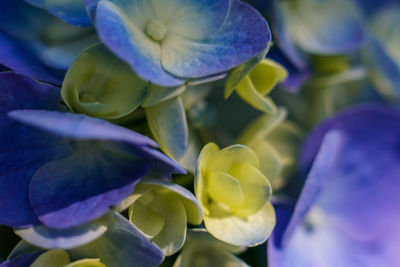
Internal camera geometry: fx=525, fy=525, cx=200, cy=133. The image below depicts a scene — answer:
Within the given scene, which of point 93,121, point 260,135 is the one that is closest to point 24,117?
point 93,121

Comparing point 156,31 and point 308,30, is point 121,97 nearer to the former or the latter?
point 156,31

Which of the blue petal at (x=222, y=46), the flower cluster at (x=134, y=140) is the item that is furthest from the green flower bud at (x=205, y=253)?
the blue petal at (x=222, y=46)

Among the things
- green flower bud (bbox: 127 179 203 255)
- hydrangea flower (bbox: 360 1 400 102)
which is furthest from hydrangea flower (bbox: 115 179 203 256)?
hydrangea flower (bbox: 360 1 400 102)

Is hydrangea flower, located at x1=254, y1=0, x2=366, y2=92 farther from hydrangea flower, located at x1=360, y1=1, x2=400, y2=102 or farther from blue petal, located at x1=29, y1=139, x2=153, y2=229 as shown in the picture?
blue petal, located at x1=29, y1=139, x2=153, y2=229

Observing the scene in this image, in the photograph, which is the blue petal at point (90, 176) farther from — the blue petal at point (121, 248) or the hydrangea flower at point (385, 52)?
the hydrangea flower at point (385, 52)

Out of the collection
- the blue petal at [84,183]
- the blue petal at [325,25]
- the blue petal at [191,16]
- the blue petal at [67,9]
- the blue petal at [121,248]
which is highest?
the blue petal at [191,16]

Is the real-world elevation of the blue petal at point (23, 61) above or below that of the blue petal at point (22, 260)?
above
